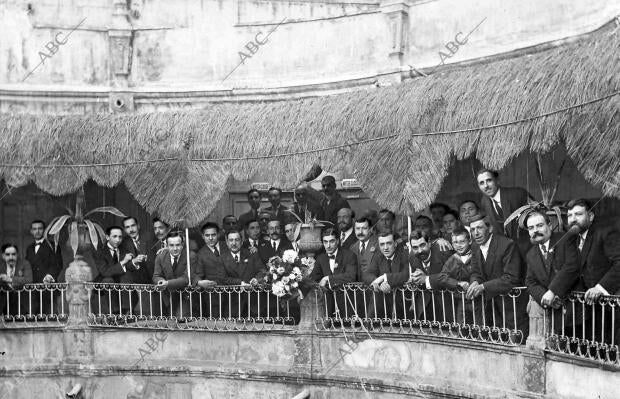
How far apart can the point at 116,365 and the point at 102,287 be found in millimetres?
1245

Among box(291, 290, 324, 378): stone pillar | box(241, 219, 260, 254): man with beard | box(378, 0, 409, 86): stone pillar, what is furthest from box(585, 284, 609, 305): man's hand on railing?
box(378, 0, 409, 86): stone pillar

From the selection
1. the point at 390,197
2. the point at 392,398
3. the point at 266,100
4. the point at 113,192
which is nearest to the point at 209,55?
the point at 266,100

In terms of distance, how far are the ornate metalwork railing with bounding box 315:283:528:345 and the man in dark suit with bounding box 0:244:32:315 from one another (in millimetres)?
5190

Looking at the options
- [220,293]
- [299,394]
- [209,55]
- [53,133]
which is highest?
[209,55]

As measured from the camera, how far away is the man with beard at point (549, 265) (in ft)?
39.9

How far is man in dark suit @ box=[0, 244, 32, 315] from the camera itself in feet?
60.1

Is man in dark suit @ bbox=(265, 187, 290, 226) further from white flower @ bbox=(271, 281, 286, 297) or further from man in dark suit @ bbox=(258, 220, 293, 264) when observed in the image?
white flower @ bbox=(271, 281, 286, 297)

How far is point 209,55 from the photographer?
853 inches

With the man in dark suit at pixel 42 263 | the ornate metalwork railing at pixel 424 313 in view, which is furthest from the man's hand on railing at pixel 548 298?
the man in dark suit at pixel 42 263

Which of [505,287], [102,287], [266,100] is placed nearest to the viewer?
[505,287]

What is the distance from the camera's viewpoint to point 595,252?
12109 mm

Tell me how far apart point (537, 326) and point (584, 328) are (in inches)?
36.2

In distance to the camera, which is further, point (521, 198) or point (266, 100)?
point (266, 100)

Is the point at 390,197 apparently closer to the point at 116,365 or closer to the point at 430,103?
the point at 430,103
